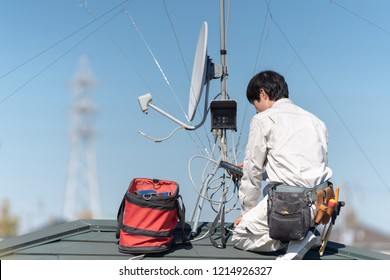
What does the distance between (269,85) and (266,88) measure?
28 mm

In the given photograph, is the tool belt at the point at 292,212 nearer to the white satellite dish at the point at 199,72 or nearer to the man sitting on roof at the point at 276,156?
the man sitting on roof at the point at 276,156

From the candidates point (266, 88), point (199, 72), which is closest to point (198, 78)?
point (199, 72)

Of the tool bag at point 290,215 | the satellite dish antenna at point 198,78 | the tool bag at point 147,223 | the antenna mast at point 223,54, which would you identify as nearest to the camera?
the tool bag at point 290,215

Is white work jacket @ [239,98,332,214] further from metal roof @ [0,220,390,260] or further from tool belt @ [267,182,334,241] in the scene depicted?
Result: metal roof @ [0,220,390,260]

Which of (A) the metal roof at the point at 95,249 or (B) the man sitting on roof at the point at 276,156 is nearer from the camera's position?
(B) the man sitting on roof at the point at 276,156

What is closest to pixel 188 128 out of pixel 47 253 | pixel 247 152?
pixel 247 152

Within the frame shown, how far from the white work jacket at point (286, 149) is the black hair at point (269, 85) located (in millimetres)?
79

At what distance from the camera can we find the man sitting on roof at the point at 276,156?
3172 mm

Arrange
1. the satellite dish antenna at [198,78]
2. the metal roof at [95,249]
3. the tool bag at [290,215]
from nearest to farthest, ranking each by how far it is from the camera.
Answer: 1. the tool bag at [290,215]
2. the metal roof at [95,249]
3. the satellite dish antenna at [198,78]

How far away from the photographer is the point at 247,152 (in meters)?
3.35

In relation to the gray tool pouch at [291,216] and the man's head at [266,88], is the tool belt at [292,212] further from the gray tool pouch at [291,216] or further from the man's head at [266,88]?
the man's head at [266,88]

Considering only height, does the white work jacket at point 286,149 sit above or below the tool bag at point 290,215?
above

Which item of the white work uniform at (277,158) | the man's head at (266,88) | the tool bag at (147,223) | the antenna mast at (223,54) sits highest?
the antenna mast at (223,54)

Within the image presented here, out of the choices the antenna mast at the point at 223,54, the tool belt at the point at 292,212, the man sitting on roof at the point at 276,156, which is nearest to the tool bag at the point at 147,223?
the man sitting on roof at the point at 276,156
